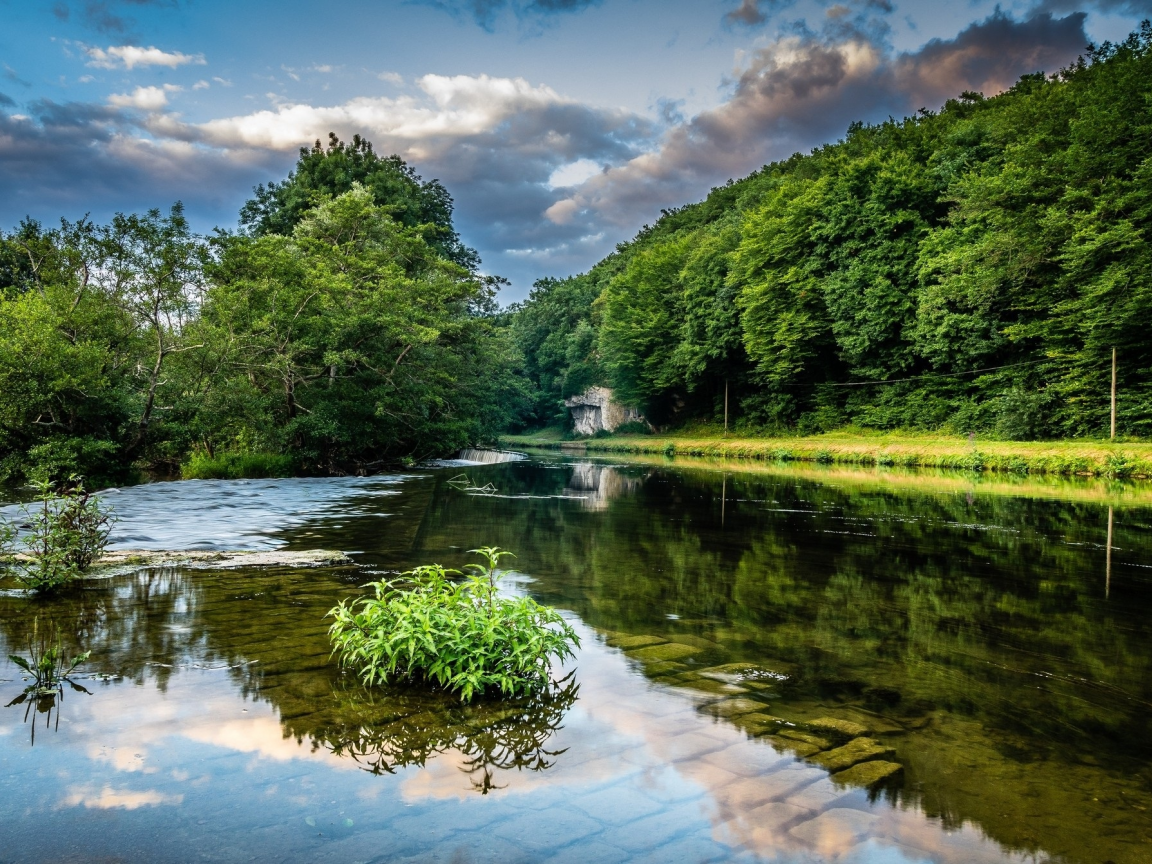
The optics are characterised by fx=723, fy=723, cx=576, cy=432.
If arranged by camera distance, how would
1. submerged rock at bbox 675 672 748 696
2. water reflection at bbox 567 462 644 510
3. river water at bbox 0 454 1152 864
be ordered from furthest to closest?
1. water reflection at bbox 567 462 644 510
2. submerged rock at bbox 675 672 748 696
3. river water at bbox 0 454 1152 864

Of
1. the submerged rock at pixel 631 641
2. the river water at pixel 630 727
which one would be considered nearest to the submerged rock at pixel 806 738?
the river water at pixel 630 727

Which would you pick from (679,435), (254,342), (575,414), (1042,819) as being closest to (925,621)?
(1042,819)

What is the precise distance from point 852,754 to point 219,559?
27.4ft

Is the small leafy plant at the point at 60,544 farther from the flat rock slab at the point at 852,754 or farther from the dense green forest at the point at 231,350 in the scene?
the dense green forest at the point at 231,350

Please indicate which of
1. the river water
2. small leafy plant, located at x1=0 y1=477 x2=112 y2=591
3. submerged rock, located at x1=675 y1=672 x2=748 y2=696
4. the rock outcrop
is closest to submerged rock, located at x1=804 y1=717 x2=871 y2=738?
the river water

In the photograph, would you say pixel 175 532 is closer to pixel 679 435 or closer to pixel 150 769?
pixel 150 769

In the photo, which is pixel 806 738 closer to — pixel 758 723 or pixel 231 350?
pixel 758 723

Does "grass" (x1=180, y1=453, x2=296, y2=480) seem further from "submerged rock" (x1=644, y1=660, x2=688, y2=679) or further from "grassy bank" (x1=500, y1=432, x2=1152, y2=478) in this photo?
"grassy bank" (x1=500, y1=432, x2=1152, y2=478)

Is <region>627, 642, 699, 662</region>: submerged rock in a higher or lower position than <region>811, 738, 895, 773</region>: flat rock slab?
lower

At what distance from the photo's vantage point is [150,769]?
12.4 ft

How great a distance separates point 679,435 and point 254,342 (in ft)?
159

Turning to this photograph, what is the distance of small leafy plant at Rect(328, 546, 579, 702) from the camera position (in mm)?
4910

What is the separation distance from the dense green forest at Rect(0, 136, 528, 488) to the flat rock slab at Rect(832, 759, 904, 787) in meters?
17.7

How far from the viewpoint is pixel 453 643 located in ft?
16.3
